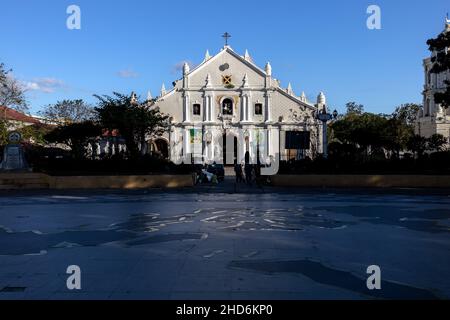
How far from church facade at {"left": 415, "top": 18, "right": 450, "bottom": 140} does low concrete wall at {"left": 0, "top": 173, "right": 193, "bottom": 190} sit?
65139mm

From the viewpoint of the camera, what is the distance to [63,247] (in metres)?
10.0

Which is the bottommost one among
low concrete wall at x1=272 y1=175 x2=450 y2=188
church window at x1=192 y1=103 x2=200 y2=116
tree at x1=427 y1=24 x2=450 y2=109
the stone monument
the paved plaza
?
the paved plaza

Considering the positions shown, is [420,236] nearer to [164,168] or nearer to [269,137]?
[164,168]

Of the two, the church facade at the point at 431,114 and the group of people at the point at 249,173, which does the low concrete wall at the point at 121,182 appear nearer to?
the group of people at the point at 249,173

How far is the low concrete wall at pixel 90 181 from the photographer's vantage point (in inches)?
1094

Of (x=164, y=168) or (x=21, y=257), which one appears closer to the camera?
(x=21, y=257)

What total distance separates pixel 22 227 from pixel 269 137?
53261mm

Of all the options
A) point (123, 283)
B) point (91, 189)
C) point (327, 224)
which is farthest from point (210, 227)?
point (91, 189)

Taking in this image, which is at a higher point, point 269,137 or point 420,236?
point 269,137

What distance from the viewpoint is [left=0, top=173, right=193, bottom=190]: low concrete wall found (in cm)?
2780

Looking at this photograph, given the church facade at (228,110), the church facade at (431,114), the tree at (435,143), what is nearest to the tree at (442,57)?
the tree at (435,143)

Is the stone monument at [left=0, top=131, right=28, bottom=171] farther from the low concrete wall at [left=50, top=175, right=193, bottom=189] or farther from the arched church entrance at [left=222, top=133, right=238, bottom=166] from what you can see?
the arched church entrance at [left=222, top=133, right=238, bottom=166]

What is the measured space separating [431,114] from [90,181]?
7343 centimetres

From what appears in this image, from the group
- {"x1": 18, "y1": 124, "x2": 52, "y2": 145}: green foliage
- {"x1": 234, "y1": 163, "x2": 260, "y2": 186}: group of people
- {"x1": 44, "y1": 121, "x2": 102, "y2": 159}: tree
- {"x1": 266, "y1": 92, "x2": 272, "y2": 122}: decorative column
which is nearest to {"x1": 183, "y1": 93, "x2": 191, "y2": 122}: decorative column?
{"x1": 266, "y1": 92, "x2": 272, "y2": 122}: decorative column
